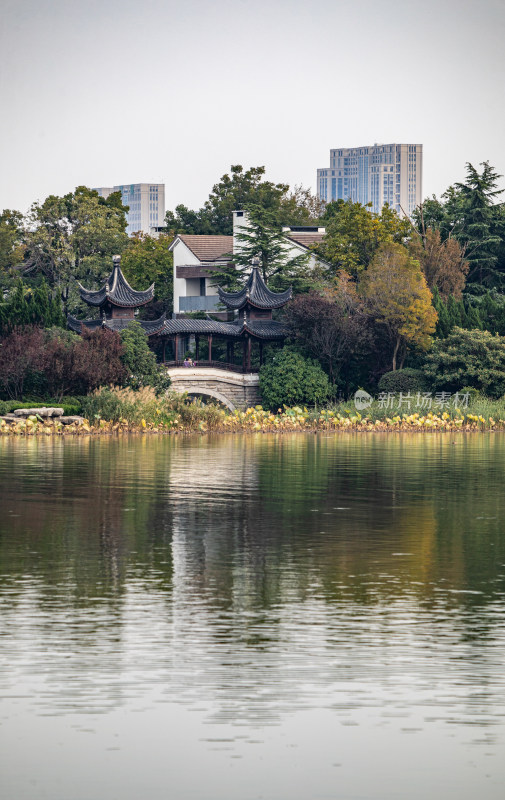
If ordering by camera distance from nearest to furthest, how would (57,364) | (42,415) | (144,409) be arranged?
(42,415)
(144,409)
(57,364)

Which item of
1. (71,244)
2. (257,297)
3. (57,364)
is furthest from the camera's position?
(71,244)

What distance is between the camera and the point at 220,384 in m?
58.2

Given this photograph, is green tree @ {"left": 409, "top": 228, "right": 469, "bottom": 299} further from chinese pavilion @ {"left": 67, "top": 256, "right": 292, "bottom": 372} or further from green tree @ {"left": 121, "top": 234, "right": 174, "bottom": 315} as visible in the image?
green tree @ {"left": 121, "top": 234, "right": 174, "bottom": 315}

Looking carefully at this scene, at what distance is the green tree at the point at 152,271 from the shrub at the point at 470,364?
78.2ft

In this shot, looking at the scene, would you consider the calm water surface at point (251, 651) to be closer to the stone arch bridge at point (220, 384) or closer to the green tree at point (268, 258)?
the stone arch bridge at point (220, 384)

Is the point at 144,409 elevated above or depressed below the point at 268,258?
below

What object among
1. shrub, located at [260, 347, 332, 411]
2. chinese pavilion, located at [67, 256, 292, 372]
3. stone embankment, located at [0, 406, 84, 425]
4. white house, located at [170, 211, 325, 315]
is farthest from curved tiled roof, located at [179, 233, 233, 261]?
stone embankment, located at [0, 406, 84, 425]

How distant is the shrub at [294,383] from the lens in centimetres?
5597

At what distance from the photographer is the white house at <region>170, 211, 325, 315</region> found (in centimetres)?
7119

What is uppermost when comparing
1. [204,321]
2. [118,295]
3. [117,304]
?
[118,295]

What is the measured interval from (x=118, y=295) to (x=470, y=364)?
16.6m

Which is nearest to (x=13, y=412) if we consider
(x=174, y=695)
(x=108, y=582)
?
(x=108, y=582)

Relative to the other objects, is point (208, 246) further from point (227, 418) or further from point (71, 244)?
point (227, 418)

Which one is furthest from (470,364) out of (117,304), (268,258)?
(117,304)
